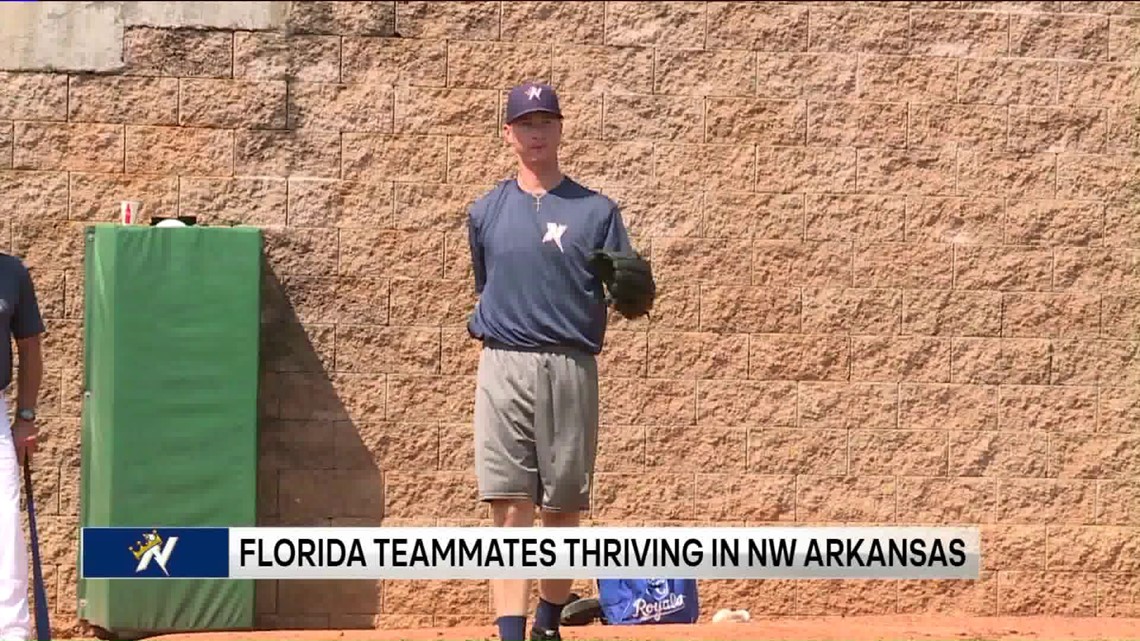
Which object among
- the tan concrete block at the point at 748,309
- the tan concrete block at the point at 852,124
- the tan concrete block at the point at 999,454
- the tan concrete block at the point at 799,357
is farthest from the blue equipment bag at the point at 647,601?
the tan concrete block at the point at 852,124

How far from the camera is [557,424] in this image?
22.6 feet

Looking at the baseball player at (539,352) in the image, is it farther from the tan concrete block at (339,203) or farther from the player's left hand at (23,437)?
the tan concrete block at (339,203)

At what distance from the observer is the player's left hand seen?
688 cm

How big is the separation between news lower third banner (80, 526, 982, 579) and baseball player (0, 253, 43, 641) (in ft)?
3.70

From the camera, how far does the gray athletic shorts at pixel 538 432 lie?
22.5ft

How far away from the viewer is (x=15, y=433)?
6.90 meters

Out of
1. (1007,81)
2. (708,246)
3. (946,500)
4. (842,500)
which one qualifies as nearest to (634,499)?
(842,500)

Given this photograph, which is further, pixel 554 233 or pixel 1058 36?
pixel 1058 36

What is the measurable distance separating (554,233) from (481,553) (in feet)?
4.23

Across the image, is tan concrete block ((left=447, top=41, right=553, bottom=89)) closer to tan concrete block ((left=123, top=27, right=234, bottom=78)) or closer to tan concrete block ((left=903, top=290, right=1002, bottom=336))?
tan concrete block ((left=123, top=27, right=234, bottom=78))

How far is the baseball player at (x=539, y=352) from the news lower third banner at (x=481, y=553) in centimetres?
36

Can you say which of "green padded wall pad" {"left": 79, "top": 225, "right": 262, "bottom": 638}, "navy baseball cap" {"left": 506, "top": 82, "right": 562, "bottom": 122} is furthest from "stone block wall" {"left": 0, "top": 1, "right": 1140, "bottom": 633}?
"navy baseball cap" {"left": 506, "top": 82, "right": 562, "bottom": 122}

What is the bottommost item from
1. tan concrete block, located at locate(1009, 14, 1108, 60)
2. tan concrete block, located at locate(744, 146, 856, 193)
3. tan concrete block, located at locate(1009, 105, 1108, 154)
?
tan concrete block, located at locate(744, 146, 856, 193)

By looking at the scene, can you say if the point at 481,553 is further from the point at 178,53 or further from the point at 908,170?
the point at 908,170
